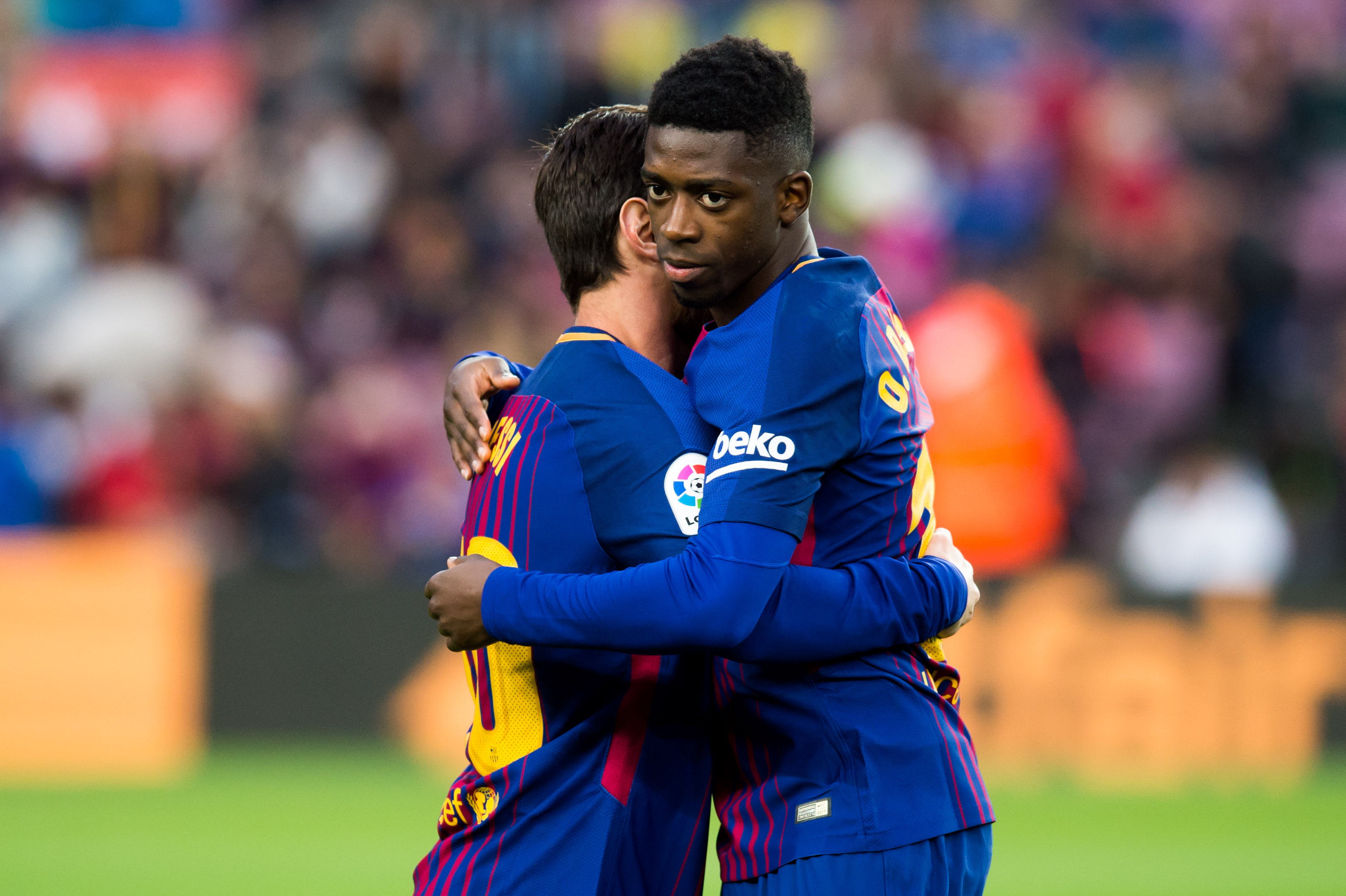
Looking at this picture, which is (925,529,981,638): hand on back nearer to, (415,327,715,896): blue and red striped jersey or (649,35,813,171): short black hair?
(415,327,715,896): blue and red striped jersey

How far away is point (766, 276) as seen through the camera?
3.04 metres

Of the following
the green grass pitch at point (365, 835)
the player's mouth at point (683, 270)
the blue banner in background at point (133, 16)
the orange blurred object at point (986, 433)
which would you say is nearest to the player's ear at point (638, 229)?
the player's mouth at point (683, 270)

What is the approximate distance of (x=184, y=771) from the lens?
9.16 meters

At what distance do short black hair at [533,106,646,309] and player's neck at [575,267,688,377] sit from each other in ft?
0.09

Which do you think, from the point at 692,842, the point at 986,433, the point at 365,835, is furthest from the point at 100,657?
the point at 692,842

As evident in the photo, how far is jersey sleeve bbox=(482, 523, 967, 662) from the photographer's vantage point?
281 cm

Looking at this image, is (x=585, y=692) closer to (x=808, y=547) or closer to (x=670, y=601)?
(x=670, y=601)

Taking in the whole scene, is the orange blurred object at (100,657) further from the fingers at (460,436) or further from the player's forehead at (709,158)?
the player's forehead at (709,158)

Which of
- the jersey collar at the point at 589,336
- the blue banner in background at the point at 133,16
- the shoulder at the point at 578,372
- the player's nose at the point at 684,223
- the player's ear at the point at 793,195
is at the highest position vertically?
the blue banner in background at the point at 133,16

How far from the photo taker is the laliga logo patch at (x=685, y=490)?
298 centimetres

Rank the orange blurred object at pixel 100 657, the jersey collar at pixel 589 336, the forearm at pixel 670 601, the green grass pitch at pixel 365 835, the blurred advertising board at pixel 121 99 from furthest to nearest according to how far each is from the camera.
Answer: the blurred advertising board at pixel 121 99 < the orange blurred object at pixel 100 657 < the green grass pitch at pixel 365 835 < the jersey collar at pixel 589 336 < the forearm at pixel 670 601

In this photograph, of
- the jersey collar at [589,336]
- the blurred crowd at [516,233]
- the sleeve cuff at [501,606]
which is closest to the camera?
the sleeve cuff at [501,606]

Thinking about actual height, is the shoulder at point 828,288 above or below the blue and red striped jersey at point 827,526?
above

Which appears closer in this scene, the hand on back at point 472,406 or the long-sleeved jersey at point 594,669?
the long-sleeved jersey at point 594,669
